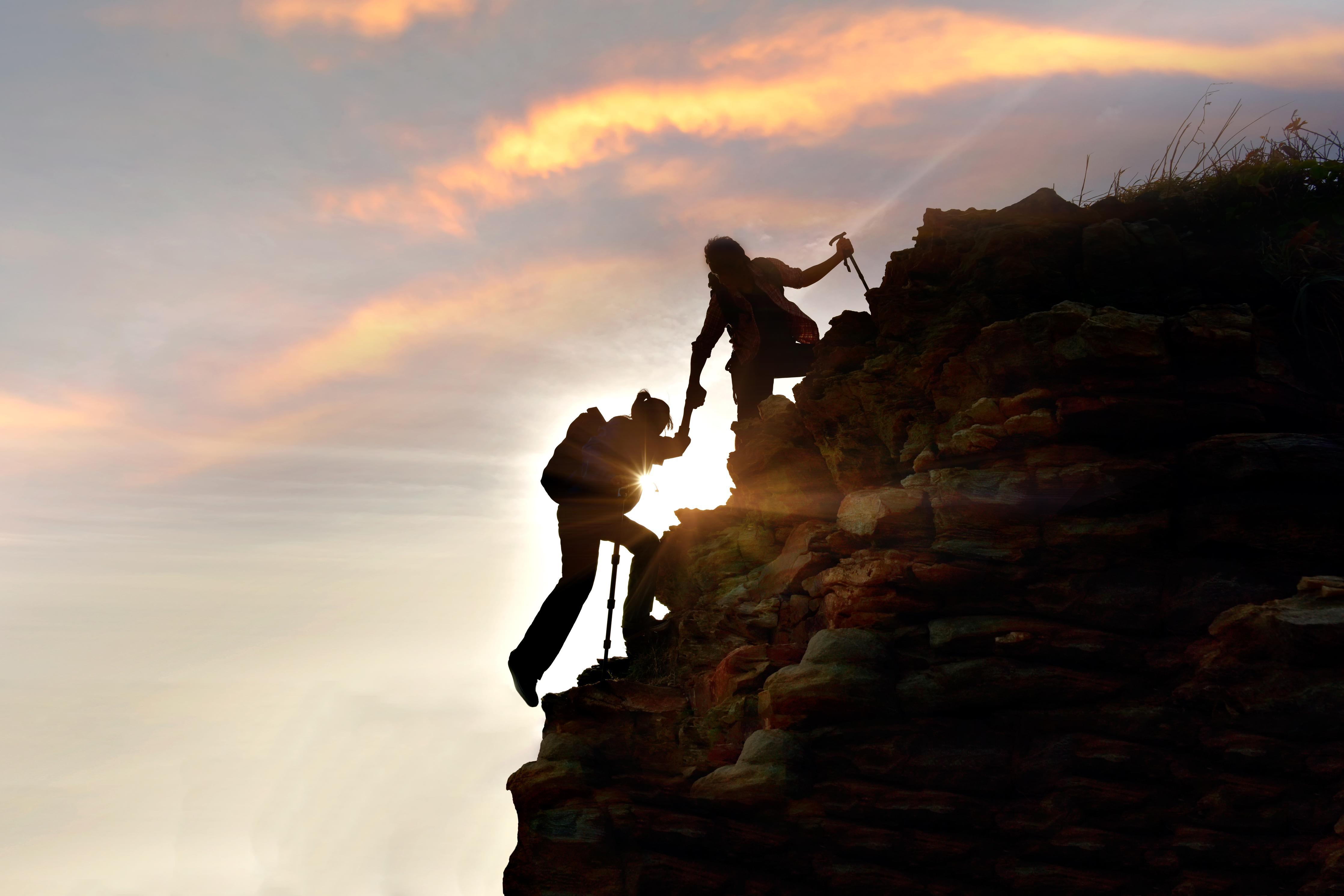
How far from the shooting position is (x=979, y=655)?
9.10 metres

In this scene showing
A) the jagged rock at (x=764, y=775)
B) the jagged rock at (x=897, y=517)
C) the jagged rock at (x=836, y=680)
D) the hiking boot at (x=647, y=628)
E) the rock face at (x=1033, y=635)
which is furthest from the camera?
the hiking boot at (x=647, y=628)

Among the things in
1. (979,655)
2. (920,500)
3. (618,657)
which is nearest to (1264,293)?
(920,500)

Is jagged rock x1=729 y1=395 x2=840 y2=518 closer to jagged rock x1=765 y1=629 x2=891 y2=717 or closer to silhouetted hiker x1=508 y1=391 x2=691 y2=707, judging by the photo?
silhouetted hiker x1=508 y1=391 x2=691 y2=707

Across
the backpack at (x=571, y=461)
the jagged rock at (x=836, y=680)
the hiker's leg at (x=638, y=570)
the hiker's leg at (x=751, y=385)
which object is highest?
the hiker's leg at (x=751, y=385)

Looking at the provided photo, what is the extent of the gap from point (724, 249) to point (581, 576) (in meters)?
6.21

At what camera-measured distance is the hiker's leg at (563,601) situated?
14648mm

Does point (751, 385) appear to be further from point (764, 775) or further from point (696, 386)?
point (764, 775)

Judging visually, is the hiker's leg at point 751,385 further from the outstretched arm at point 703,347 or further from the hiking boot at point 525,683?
the hiking boot at point 525,683

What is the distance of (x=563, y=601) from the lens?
48.6 ft

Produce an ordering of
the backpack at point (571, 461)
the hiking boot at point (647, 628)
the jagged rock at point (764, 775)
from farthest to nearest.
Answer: the backpack at point (571, 461) < the hiking boot at point (647, 628) < the jagged rock at point (764, 775)

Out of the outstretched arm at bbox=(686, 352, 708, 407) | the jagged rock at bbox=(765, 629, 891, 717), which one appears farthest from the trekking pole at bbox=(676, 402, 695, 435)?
the jagged rock at bbox=(765, 629, 891, 717)

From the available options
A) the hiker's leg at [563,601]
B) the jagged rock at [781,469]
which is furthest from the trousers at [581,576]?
the jagged rock at [781,469]

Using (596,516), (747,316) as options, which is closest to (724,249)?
(747,316)

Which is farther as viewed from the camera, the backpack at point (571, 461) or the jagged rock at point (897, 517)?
the backpack at point (571, 461)
